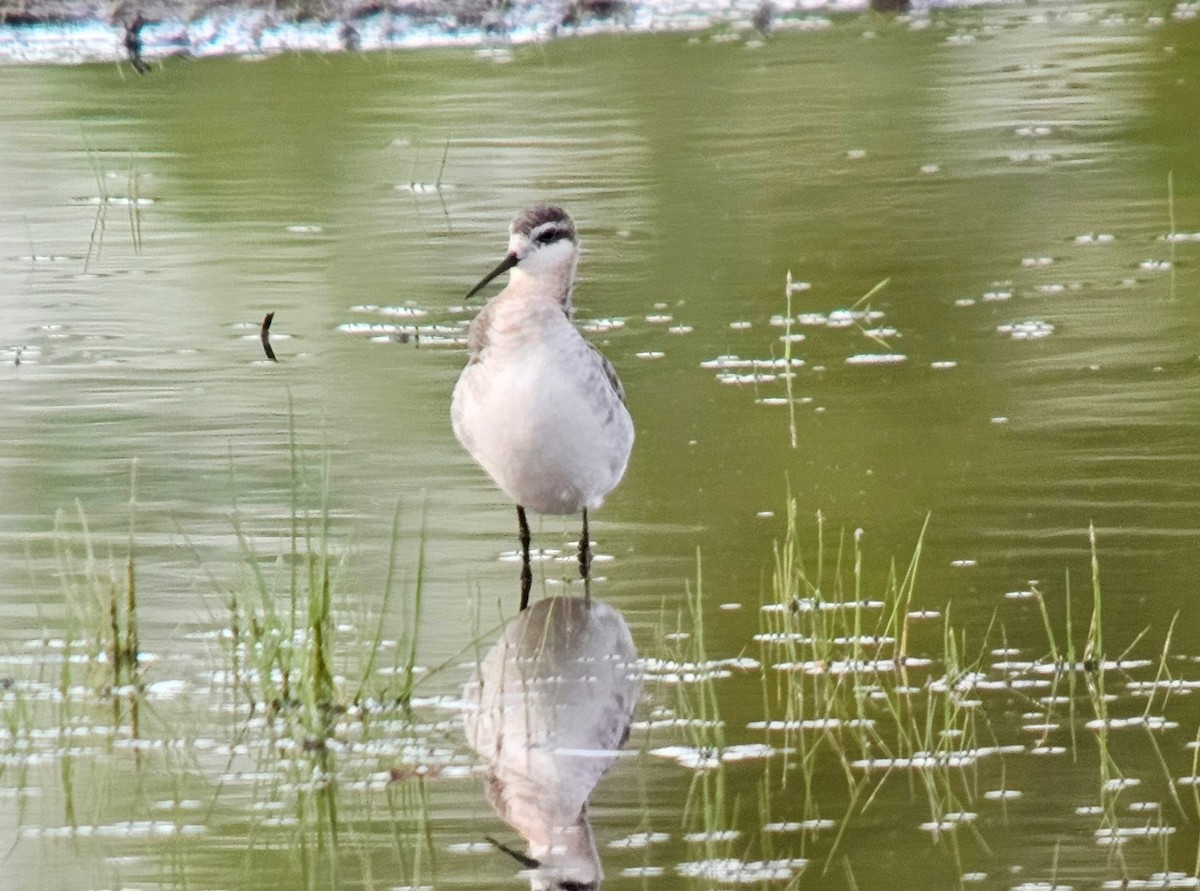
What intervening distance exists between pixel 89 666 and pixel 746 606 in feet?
5.89

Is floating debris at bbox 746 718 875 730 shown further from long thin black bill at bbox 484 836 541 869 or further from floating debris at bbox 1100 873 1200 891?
floating debris at bbox 1100 873 1200 891

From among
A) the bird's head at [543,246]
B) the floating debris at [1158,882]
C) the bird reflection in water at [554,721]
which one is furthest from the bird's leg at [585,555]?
the floating debris at [1158,882]

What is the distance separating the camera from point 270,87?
2020 cm

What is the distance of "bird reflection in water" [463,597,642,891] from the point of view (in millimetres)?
5738

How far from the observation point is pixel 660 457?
957 centimetres

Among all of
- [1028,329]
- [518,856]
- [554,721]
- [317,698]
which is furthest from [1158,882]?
[1028,329]

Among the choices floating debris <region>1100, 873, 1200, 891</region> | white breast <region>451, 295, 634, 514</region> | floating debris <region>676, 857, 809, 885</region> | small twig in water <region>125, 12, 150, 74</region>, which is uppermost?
small twig in water <region>125, 12, 150, 74</region>

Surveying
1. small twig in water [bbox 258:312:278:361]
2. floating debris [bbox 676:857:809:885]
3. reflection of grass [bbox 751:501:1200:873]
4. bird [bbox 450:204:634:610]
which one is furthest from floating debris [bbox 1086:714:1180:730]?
small twig in water [bbox 258:312:278:361]

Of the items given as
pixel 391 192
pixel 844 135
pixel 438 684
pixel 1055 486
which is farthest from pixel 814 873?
pixel 844 135

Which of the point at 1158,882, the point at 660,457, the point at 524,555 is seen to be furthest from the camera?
the point at 660,457

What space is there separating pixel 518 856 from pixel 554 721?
3.15 feet

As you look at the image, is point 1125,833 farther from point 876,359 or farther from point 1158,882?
point 876,359

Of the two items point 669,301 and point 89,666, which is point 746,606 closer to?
point 89,666

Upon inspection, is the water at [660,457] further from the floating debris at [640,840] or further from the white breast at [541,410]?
the white breast at [541,410]
